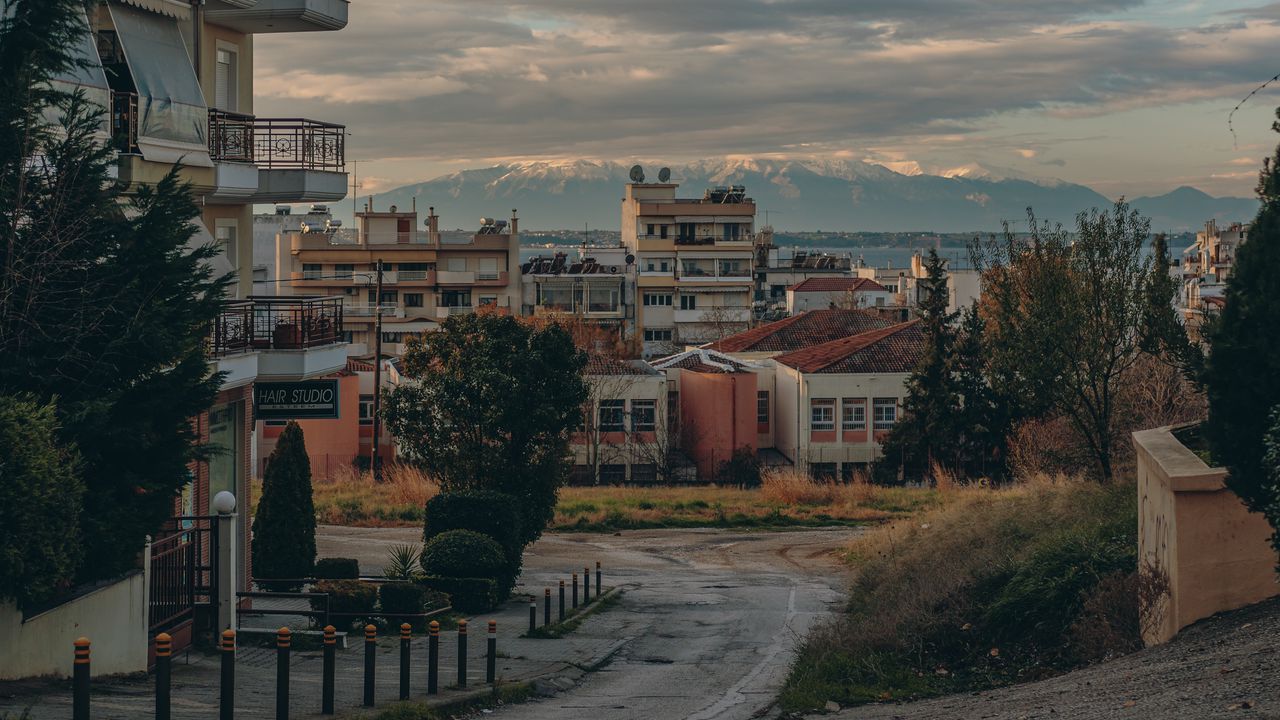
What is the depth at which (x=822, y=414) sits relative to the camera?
6191 centimetres

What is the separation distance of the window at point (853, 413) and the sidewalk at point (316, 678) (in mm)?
40132

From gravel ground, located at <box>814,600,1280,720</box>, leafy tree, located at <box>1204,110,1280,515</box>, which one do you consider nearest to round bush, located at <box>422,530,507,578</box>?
gravel ground, located at <box>814,600,1280,720</box>

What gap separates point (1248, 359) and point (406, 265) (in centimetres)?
9159

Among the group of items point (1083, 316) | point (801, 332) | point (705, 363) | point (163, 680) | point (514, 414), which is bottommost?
point (163, 680)

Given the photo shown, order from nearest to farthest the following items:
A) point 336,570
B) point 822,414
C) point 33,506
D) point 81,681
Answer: point 81,681, point 33,506, point 336,570, point 822,414

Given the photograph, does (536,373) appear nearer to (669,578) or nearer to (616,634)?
(669,578)

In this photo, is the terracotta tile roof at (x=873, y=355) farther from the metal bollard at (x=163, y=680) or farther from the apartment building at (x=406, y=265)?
the metal bollard at (x=163, y=680)

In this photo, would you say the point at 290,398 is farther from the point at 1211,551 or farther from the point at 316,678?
the point at 1211,551

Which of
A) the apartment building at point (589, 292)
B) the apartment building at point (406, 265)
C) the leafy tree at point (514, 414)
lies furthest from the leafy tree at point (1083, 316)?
the apartment building at point (589, 292)

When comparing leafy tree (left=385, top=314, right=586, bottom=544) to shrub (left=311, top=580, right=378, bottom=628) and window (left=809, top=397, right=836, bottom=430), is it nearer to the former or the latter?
shrub (left=311, top=580, right=378, bottom=628)

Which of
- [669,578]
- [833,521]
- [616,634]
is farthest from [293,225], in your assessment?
[616,634]

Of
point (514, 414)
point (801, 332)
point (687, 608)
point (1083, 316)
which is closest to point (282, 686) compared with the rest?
point (687, 608)

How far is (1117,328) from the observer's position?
104ft

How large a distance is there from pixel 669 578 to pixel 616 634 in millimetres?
8651
